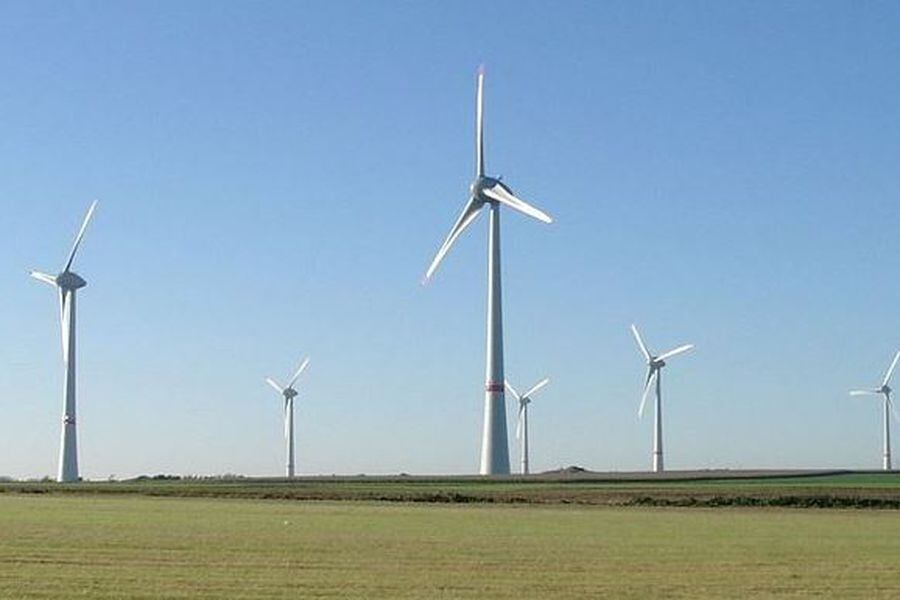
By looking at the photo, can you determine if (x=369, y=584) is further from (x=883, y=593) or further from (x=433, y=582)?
(x=883, y=593)

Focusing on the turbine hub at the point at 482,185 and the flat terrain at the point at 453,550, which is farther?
the turbine hub at the point at 482,185

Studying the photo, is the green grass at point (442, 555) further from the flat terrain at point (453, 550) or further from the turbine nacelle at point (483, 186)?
the turbine nacelle at point (483, 186)

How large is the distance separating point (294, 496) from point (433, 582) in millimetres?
59196

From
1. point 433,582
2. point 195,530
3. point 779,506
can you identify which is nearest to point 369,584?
point 433,582

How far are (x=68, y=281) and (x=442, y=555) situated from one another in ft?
348

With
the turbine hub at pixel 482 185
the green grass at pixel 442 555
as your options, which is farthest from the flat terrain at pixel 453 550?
the turbine hub at pixel 482 185

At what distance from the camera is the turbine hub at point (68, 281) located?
139000 millimetres

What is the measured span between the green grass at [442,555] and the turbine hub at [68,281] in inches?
3038

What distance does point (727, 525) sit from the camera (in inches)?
2201

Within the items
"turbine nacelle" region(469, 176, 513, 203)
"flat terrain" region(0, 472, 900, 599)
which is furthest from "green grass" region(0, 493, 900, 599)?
"turbine nacelle" region(469, 176, 513, 203)

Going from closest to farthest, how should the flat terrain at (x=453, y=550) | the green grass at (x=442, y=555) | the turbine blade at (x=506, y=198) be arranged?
the green grass at (x=442, y=555) → the flat terrain at (x=453, y=550) → the turbine blade at (x=506, y=198)

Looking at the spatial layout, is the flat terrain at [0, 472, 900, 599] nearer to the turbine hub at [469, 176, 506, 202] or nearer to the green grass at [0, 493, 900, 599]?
the green grass at [0, 493, 900, 599]

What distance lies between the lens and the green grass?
30.9m

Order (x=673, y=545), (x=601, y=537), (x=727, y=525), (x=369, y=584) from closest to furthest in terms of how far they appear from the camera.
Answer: (x=369, y=584) < (x=673, y=545) < (x=601, y=537) < (x=727, y=525)
